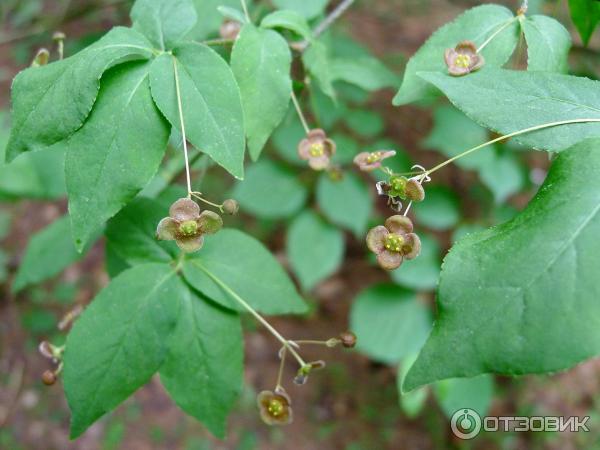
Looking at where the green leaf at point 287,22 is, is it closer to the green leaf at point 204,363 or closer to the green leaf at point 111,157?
the green leaf at point 111,157

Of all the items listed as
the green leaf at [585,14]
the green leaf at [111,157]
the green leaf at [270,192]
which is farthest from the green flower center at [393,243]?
the green leaf at [270,192]

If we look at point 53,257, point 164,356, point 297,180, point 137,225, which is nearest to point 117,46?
point 137,225

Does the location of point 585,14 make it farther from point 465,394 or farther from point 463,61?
point 465,394

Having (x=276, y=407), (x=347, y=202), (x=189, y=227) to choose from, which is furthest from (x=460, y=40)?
(x=347, y=202)

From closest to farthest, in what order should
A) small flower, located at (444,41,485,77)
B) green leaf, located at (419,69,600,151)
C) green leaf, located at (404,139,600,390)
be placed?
green leaf, located at (404,139,600,390) → green leaf, located at (419,69,600,151) → small flower, located at (444,41,485,77)

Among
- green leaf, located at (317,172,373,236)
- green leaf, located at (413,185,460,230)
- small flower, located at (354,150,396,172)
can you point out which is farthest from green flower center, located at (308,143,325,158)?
green leaf, located at (413,185,460,230)

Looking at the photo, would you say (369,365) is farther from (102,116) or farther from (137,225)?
(102,116)

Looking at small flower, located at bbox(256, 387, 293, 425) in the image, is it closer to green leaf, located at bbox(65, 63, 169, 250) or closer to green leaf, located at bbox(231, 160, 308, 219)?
green leaf, located at bbox(65, 63, 169, 250)
